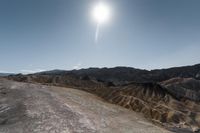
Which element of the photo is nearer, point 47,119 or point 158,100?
point 47,119

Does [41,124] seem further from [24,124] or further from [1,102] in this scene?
[1,102]

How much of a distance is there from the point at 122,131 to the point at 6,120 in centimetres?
1292

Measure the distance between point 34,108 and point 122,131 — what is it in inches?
446

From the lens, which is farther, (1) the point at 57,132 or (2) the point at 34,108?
(2) the point at 34,108

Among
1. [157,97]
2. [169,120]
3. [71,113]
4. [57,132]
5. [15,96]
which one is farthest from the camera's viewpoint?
[157,97]

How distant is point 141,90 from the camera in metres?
90.2

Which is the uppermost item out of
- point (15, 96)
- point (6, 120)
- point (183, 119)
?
point (15, 96)

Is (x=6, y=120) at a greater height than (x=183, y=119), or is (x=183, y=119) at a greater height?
(x=6, y=120)

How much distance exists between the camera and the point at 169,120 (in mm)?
58344

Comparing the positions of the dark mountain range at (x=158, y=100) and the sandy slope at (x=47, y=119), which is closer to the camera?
the sandy slope at (x=47, y=119)

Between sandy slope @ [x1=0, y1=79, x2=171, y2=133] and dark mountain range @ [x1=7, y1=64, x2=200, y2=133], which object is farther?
dark mountain range @ [x1=7, y1=64, x2=200, y2=133]

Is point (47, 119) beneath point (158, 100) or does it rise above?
above

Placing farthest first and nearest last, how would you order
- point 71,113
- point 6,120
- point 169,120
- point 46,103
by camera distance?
point 169,120 → point 46,103 → point 71,113 → point 6,120

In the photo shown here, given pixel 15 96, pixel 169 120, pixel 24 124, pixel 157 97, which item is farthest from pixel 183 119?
pixel 24 124
